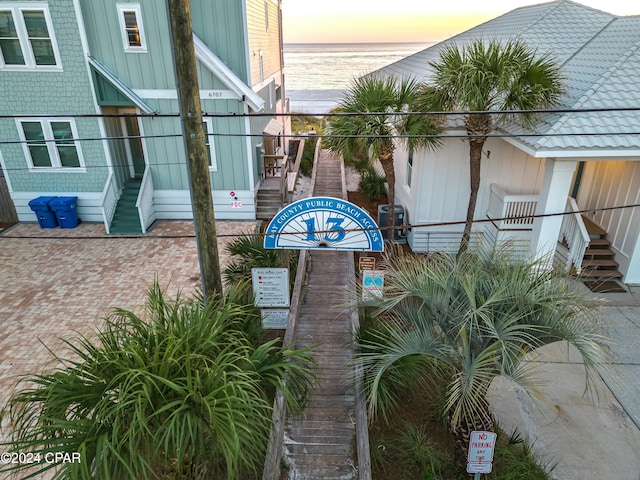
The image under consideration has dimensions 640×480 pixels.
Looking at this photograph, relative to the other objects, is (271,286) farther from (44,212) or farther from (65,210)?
(44,212)

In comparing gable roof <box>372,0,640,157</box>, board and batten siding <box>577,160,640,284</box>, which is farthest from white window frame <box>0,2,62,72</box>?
board and batten siding <box>577,160,640,284</box>

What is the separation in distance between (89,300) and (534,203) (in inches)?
443

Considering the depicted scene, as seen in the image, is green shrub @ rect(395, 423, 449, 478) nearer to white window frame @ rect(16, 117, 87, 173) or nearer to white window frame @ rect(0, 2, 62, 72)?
white window frame @ rect(16, 117, 87, 173)

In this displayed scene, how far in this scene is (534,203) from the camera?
10.6m

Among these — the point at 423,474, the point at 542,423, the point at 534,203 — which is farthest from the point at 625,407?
the point at 534,203

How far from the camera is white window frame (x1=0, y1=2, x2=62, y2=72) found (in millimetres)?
11742

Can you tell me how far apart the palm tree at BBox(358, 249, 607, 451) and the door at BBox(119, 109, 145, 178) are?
1249 cm

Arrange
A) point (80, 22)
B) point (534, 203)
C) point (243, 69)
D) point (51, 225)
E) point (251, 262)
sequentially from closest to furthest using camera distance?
1. point (251, 262)
2. point (534, 203)
3. point (80, 22)
4. point (243, 69)
5. point (51, 225)

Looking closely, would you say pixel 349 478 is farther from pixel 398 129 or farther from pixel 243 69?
pixel 243 69

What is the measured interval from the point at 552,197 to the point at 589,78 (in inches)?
116

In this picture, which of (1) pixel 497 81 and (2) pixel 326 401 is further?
(1) pixel 497 81

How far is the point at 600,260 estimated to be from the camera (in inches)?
401

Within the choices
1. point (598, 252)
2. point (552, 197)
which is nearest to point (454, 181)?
point (552, 197)

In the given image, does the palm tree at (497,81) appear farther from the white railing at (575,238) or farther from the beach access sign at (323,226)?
the beach access sign at (323,226)
